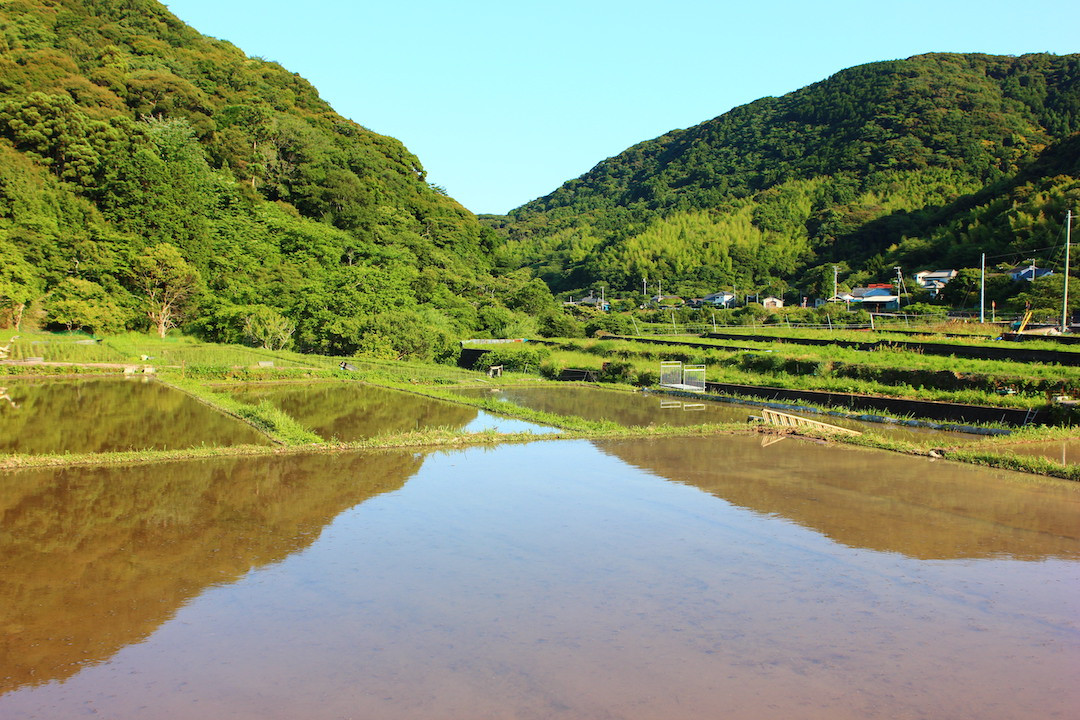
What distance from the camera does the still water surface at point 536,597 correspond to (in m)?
4.42

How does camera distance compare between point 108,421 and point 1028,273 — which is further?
point 1028,273

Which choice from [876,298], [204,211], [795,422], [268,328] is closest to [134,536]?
[795,422]

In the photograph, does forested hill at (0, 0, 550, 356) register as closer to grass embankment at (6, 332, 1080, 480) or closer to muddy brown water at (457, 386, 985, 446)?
grass embankment at (6, 332, 1080, 480)

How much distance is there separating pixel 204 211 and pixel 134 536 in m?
36.1

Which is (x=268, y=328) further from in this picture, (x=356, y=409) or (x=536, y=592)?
(x=536, y=592)

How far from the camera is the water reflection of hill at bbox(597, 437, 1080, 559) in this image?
7.44m

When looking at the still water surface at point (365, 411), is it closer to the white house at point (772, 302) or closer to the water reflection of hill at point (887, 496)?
the water reflection of hill at point (887, 496)

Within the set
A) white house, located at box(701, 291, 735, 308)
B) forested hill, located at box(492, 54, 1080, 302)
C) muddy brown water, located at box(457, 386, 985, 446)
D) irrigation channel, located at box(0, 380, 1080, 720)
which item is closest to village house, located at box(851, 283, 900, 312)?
forested hill, located at box(492, 54, 1080, 302)

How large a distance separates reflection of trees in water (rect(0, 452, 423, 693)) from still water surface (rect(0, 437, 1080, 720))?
0.11ft

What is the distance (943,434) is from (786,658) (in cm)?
1047

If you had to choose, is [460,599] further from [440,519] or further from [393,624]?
[440,519]

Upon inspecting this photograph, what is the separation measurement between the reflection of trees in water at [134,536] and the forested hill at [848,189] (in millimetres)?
43793

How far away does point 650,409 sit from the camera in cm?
1784

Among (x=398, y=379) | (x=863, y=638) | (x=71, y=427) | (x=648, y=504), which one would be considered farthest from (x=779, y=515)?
(x=398, y=379)
